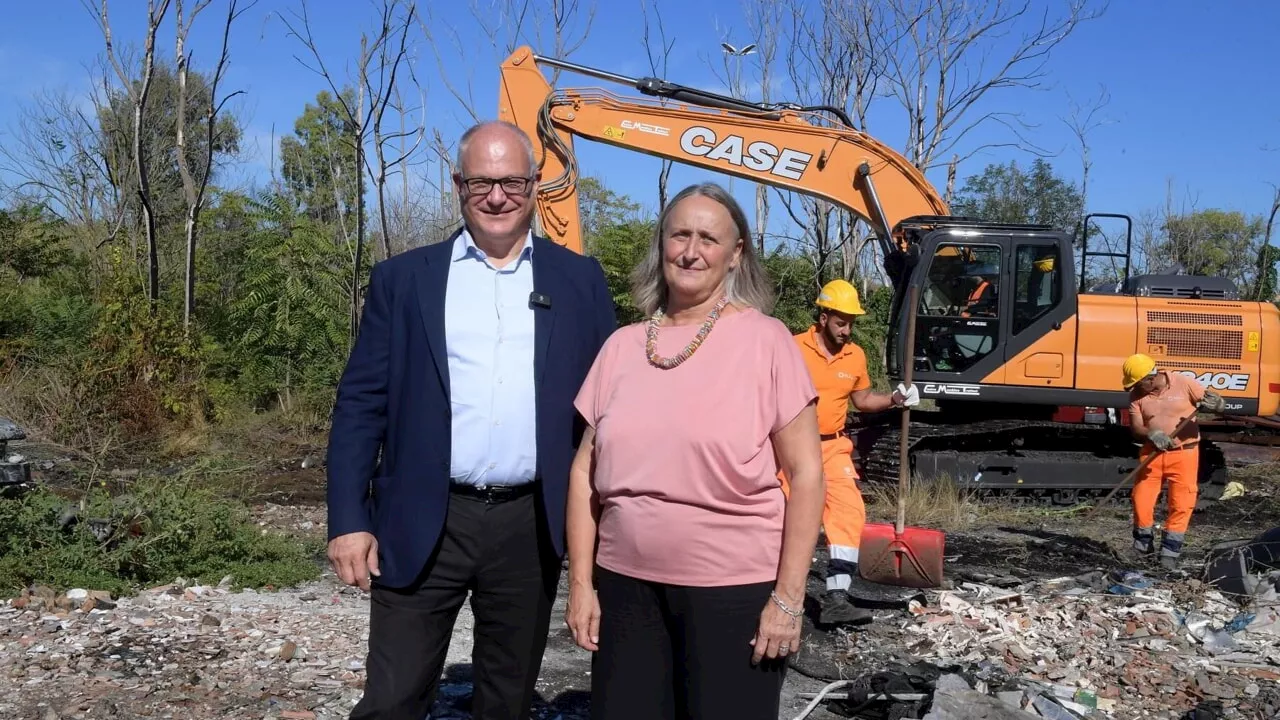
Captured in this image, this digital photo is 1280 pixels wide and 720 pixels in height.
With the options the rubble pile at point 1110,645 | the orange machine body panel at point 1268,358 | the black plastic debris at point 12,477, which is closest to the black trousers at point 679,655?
the rubble pile at point 1110,645

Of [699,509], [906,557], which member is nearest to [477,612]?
[699,509]

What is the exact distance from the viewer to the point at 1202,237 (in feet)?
119

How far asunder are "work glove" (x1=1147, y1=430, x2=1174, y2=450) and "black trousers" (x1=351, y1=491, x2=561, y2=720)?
584cm

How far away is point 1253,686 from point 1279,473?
8.50 metres

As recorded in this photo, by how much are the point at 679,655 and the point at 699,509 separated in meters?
A: 0.36

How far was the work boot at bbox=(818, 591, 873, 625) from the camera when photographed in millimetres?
5613

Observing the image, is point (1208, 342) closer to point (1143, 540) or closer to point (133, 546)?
point (1143, 540)

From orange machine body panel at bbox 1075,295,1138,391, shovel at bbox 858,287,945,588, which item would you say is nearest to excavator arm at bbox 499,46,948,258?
orange machine body panel at bbox 1075,295,1138,391

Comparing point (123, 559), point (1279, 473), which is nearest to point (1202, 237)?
point (1279, 473)

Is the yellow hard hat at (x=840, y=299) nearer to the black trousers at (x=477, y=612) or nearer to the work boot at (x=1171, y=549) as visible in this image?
the work boot at (x=1171, y=549)

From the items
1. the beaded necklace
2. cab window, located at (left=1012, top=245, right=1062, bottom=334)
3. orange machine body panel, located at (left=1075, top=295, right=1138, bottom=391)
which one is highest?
cab window, located at (left=1012, top=245, right=1062, bottom=334)

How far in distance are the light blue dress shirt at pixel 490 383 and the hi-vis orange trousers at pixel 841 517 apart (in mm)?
3597

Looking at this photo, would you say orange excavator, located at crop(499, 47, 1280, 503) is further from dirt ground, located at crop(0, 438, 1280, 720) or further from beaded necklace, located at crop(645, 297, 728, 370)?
beaded necklace, located at crop(645, 297, 728, 370)

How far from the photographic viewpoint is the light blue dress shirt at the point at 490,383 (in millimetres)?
2793
